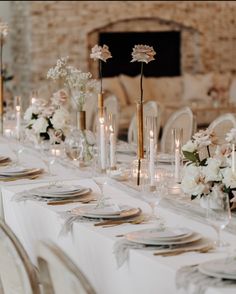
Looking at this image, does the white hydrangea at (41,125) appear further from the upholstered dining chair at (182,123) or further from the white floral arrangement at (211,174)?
the white floral arrangement at (211,174)

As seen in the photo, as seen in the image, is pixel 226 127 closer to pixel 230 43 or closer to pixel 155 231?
pixel 155 231

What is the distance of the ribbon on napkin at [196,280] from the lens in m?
2.09

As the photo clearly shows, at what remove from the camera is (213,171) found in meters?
2.68

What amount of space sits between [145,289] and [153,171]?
3.29ft

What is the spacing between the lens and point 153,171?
3357mm

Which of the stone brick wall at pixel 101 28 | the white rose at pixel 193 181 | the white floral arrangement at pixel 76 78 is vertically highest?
the stone brick wall at pixel 101 28

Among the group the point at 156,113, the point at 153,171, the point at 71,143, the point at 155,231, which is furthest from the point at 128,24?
the point at 155,231

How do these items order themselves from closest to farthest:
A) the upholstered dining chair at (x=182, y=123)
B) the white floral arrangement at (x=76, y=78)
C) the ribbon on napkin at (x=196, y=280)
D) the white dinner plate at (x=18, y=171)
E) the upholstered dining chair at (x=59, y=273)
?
the ribbon on napkin at (x=196, y=280)
the upholstered dining chair at (x=59, y=273)
the white dinner plate at (x=18, y=171)
the white floral arrangement at (x=76, y=78)
the upholstered dining chair at (x=182, y=123)

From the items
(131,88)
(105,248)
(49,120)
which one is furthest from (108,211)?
(131,88)

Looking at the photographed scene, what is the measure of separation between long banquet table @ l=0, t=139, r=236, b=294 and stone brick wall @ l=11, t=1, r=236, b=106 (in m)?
7.15

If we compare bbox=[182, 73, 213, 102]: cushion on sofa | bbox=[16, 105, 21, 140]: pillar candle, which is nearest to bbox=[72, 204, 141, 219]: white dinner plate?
bbox=[16, 105, 21, 140]: pillar candle

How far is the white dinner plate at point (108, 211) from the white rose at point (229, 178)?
0.43 meters

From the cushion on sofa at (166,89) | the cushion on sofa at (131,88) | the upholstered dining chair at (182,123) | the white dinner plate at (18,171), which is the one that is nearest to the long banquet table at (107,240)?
the white dinner plate at (18,171)

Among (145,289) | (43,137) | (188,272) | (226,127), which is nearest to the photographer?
(188,272)
